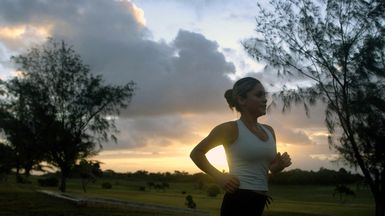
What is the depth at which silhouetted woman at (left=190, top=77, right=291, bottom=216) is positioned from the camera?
405 centimetres

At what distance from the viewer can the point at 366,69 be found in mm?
29688

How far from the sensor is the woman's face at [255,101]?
4.36 meters

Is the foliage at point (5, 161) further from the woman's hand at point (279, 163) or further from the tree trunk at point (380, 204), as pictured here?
the woman's hand at point (279, 163)

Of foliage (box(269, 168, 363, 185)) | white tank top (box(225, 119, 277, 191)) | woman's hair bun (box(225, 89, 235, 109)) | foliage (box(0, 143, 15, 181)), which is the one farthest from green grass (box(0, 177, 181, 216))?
foliage (box(269, 168, 363, 185))

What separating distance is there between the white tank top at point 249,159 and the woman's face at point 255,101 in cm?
20

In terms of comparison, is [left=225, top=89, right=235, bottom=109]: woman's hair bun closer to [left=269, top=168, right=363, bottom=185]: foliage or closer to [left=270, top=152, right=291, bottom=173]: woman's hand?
[left=270, top=152, right=291, bottom=173]: woman's hand

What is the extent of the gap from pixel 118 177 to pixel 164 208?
8401cm

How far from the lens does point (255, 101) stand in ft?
14.3

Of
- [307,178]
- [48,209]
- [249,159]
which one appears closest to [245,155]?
[249,159]

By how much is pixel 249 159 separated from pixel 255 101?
49 centimetres

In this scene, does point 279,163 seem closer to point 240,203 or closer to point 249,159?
point 249,159

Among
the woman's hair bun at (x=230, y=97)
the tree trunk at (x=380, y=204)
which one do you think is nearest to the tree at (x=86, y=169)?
the tree trunk at (x=380, y=204)

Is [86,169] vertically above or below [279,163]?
above

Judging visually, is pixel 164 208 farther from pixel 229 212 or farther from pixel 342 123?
pixel 229 212
